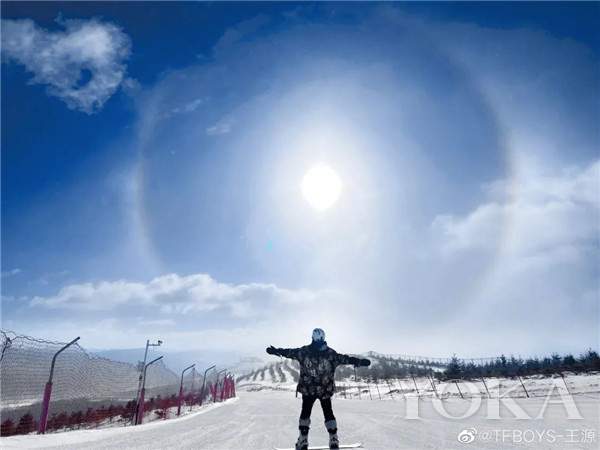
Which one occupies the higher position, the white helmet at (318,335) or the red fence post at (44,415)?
the white helmet at (318,335)

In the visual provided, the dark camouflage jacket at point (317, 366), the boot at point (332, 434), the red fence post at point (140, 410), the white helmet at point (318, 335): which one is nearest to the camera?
the boot at point (332, 434)

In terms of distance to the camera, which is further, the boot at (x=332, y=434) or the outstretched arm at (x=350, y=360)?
the outstretched arm at (x=350, y=360)

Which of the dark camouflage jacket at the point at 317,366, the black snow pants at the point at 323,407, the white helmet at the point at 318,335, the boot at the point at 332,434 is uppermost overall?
the white helmet at the point at 318,335

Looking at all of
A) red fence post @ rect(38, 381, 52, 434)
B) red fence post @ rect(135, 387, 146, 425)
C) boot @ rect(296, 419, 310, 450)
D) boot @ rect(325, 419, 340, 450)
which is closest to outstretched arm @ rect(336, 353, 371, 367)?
boot @ rect(325, 419, 340, 450)

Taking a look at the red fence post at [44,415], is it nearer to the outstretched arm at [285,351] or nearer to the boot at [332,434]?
the outstretched arm at [285,351]

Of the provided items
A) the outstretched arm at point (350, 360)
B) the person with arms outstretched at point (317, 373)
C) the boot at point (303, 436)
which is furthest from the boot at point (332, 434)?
the outstretched arm at point (350, 360)

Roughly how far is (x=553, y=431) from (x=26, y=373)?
1503 centimetres

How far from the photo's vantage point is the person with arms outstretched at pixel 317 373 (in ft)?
20.4

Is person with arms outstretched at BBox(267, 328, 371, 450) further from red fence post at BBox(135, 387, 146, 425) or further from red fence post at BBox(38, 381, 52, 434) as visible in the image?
red fence post at BBox(135, 387, 146, 425)

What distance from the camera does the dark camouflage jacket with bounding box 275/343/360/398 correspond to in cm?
638

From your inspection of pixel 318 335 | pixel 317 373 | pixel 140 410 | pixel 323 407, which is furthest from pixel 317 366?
pixel 140 410

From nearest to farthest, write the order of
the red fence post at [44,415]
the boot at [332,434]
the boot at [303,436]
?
1. the boot at [303,436]
2. the boot at [332,434]
3. the red fence post at [44,415]

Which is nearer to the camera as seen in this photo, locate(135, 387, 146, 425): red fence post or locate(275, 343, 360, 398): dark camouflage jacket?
locate(275, 343, 360, 398): dark camouflage jacket

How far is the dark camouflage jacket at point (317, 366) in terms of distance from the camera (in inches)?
251
